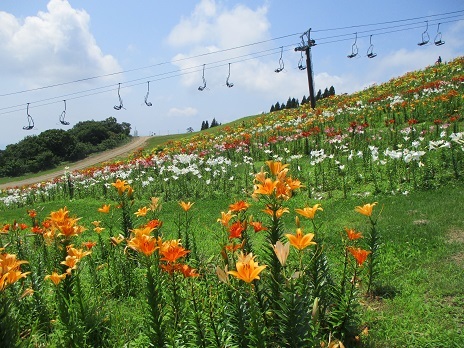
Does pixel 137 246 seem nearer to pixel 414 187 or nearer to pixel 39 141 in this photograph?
pixel 414 187

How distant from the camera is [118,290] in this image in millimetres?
4176

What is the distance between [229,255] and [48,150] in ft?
124

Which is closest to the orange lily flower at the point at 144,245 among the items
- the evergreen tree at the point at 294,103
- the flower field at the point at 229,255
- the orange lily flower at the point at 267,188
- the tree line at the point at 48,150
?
the flower field at the point at 229,255

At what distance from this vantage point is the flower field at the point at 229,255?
2207mm

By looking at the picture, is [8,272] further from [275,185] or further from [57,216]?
[275,185]

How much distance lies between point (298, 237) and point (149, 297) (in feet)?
3.09

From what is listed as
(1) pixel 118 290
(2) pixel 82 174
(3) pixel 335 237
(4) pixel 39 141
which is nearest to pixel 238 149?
(2) pixel 82 174

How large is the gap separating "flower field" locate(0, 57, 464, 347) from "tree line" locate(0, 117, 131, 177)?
24.2m

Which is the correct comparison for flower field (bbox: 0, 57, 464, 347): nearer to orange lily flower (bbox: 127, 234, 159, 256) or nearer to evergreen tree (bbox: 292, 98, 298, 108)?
orange lily flower (bbox: 127, 234, 159, 256)

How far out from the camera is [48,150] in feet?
118

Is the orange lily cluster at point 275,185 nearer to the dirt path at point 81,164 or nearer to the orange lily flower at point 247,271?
the orange lily flower at point 247,271

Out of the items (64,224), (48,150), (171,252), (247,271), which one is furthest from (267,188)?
(48,150)

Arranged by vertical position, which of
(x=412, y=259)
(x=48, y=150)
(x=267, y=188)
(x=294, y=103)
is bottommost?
(x=412, y=259)

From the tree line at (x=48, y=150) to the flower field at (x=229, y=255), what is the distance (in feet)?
79.5
